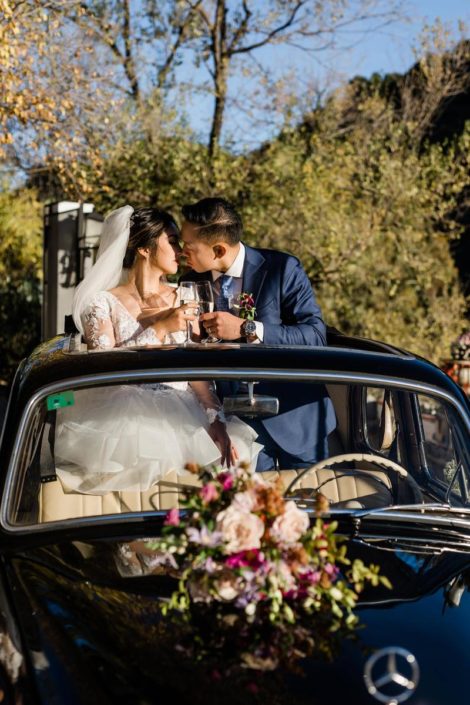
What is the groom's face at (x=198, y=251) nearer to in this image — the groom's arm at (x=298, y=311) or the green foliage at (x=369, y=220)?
the groom's arm at (x=298, y=311)

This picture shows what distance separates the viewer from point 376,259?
45.9ft

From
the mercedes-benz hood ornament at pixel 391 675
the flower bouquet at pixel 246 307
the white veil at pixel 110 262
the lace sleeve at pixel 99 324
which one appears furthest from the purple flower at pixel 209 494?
the white veil at pixel 110 262

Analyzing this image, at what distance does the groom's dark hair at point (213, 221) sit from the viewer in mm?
4727

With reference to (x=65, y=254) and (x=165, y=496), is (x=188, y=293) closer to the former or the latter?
(x=165, y=496)

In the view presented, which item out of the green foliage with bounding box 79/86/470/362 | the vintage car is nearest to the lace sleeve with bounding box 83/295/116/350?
the vintage car

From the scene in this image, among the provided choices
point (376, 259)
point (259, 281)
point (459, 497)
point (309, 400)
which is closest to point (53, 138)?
point (376, 259)

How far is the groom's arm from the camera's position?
448 cm

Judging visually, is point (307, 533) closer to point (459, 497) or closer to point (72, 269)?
point (459, 497)

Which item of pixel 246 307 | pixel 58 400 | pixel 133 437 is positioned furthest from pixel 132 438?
pixel 246 307

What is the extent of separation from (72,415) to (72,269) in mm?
7823

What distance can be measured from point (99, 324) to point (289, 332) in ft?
3.07

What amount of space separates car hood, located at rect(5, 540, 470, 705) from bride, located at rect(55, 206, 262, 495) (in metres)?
0.59

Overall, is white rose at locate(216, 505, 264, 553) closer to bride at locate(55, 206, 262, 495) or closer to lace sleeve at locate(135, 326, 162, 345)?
bride at locate(55, 206, 262, 495)

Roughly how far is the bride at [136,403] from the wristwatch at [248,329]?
1.00ft
